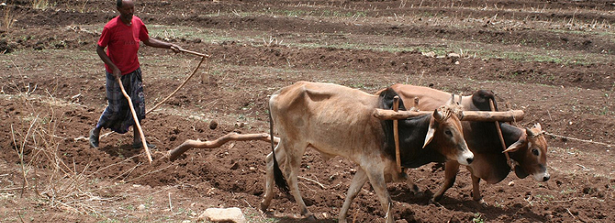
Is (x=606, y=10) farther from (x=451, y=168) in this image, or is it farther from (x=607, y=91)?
(x=451, y=168)

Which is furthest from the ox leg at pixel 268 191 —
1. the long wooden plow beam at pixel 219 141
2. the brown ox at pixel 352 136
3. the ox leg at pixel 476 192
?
the ox leg at pixel 476 192

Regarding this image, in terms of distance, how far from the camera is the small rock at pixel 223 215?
5.98 m

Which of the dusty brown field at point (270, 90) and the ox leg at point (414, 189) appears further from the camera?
the ox leg at point (414, 189)

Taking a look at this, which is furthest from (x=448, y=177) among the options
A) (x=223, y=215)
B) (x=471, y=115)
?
(x=223, y=215)

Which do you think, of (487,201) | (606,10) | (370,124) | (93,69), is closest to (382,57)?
(93,69)

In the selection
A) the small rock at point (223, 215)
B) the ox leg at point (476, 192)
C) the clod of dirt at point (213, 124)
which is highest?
the small rock at point (223, 215)

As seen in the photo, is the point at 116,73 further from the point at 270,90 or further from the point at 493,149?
the point at 493,149

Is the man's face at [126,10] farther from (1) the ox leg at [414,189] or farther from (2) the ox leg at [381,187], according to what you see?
(1) the ox leg at [414,189]

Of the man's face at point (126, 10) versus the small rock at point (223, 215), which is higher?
the man's face at point (126, 10)

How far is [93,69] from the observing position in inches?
527

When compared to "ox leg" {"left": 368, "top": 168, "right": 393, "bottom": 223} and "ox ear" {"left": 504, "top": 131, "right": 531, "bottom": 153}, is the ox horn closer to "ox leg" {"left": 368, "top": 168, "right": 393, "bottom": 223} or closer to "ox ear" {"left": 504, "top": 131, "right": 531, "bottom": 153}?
"ox leg" {"left": 368, "top": 168, "right": 393, "bottom": 223}

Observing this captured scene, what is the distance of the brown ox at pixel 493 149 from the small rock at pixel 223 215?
2.26m

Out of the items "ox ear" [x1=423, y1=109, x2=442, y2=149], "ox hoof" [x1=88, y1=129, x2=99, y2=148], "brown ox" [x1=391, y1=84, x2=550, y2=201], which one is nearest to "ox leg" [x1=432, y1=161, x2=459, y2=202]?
"brown ox" [x1=391, y1=84, x2=550, y2=201]

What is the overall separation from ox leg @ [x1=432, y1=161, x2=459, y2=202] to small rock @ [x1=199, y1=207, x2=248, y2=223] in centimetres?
221
